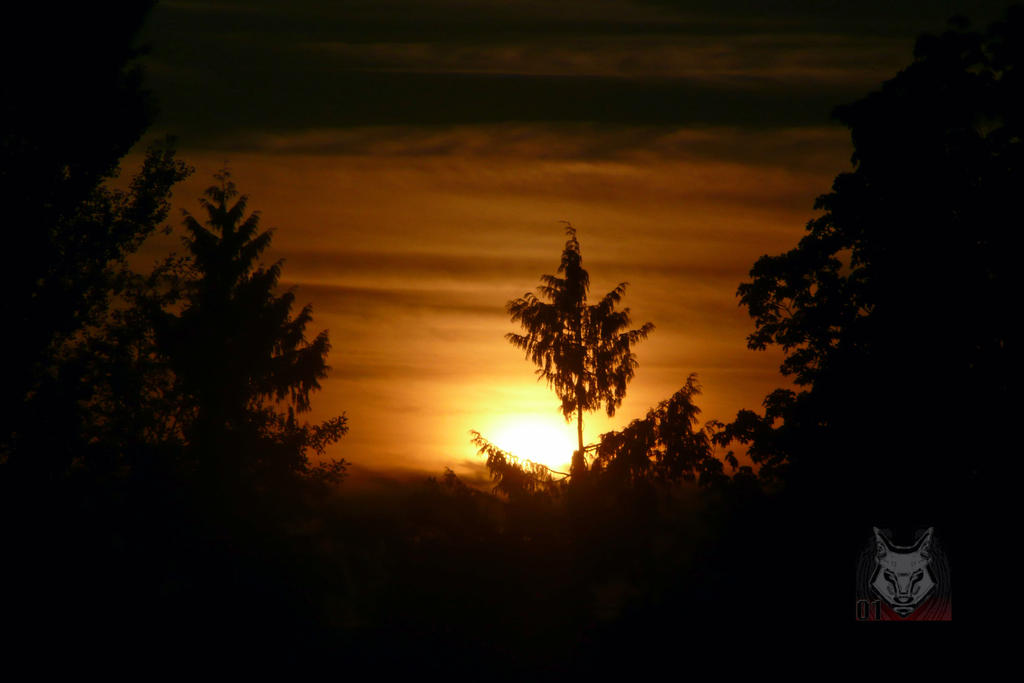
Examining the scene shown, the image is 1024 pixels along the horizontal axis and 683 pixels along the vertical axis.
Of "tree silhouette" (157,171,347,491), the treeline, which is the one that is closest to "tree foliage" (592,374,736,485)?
the treeline

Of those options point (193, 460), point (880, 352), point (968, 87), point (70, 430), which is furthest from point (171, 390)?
point (968, 87)

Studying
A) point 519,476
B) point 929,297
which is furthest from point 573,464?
point 929,297

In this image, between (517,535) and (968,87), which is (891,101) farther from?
(517,535)

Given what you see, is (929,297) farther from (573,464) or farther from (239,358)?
(239,358)

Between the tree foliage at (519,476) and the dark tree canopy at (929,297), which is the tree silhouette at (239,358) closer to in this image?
the tree foliage at (519,476)

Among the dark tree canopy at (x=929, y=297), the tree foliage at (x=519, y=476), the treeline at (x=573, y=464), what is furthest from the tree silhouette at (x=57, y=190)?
the dark tree canopy at (x=929, y=297)

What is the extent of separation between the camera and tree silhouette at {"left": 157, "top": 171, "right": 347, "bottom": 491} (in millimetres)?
42969

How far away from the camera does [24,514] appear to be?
2939 cm

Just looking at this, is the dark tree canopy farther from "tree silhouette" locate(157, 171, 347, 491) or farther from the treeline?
"tree silhouette" locate(157, 171, 347, 491)

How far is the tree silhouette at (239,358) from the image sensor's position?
4297 centimetres

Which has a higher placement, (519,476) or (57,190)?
(57,190)

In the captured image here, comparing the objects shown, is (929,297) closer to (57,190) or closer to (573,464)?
(573,464)

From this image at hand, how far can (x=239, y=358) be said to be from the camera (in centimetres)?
4497

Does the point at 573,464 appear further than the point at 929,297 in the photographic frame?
Yes
